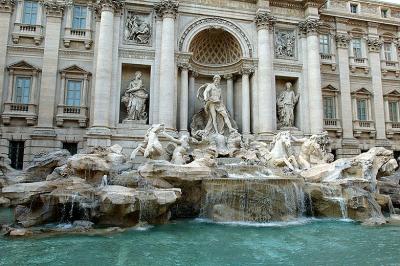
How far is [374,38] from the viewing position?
24.1 meters

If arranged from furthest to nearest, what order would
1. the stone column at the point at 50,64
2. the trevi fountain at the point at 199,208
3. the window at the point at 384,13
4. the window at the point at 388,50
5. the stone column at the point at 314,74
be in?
the window at the point at 384,13, the window at the point at 388,50, the stone column at the point at 314,74, the stone column at the point at 50,64, the trevi fountain at the point at 199,208

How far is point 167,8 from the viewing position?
61.5ft

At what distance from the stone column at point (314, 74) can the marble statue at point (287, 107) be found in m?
1.05

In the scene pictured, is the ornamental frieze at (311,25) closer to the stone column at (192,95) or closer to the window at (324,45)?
the window at (324,45)

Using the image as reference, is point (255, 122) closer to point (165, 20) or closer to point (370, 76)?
point (165, 20)

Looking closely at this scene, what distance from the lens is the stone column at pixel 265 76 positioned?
63.8 ft

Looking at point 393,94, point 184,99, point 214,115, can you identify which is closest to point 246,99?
point 214,115

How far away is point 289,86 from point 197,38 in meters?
6.61

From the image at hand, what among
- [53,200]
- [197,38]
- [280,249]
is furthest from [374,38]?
[53,200]

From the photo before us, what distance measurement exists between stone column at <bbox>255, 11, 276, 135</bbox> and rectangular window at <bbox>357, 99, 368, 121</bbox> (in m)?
7.35

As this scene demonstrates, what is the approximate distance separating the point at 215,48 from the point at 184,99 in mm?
4861

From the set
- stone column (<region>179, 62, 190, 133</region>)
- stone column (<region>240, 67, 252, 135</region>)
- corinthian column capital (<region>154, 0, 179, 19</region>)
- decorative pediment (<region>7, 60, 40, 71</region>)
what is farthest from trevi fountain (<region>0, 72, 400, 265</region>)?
corinthian column capital (<region>154, 0, 179, 19</region>)

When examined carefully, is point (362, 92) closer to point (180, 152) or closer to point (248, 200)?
point (180, 152)

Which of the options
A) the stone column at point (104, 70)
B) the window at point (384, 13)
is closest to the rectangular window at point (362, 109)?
the window at point (384, 13)
